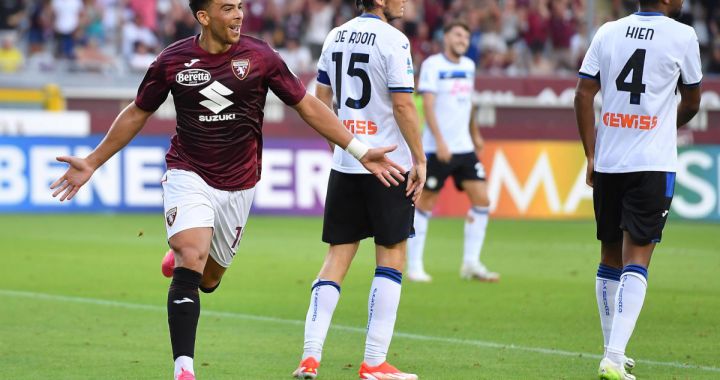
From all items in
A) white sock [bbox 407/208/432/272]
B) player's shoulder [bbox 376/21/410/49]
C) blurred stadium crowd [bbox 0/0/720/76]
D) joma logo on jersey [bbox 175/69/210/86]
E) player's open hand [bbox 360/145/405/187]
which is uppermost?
player's shoulder [bbox 376/21/410/49]

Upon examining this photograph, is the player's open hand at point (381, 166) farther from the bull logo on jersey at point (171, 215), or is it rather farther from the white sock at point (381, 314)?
the bull logo on jersey at point (171, 215)

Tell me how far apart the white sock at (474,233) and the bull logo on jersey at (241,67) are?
6690 mm

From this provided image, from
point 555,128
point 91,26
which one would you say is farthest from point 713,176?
point 91,26

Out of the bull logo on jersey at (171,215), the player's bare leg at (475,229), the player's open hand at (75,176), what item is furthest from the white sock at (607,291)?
the player's bare leg at (475,229)

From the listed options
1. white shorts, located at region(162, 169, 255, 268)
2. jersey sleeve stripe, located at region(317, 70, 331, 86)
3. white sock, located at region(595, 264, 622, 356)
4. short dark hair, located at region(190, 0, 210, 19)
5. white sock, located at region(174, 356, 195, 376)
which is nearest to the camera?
white sock, located at region(174, 356, 195, 376)

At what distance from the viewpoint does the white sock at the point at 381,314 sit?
294 inches

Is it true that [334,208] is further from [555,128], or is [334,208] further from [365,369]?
[555,128]

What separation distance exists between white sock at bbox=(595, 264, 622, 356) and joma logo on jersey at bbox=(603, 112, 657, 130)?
934 millimetres

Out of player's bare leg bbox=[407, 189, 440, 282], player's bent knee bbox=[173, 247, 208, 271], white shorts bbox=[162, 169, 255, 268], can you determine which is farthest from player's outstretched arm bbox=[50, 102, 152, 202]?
player's bare leg bbox=[407, 189, 440, 282]

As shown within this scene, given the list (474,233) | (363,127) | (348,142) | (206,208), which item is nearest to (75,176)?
(206,208)

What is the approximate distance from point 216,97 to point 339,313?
4152 mm

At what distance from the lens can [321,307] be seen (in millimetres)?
7629

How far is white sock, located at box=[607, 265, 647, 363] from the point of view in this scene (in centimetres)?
738

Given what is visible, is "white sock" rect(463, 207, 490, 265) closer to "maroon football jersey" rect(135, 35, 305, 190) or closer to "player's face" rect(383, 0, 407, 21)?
"player's face" rect(383, 0, 407, 21)
